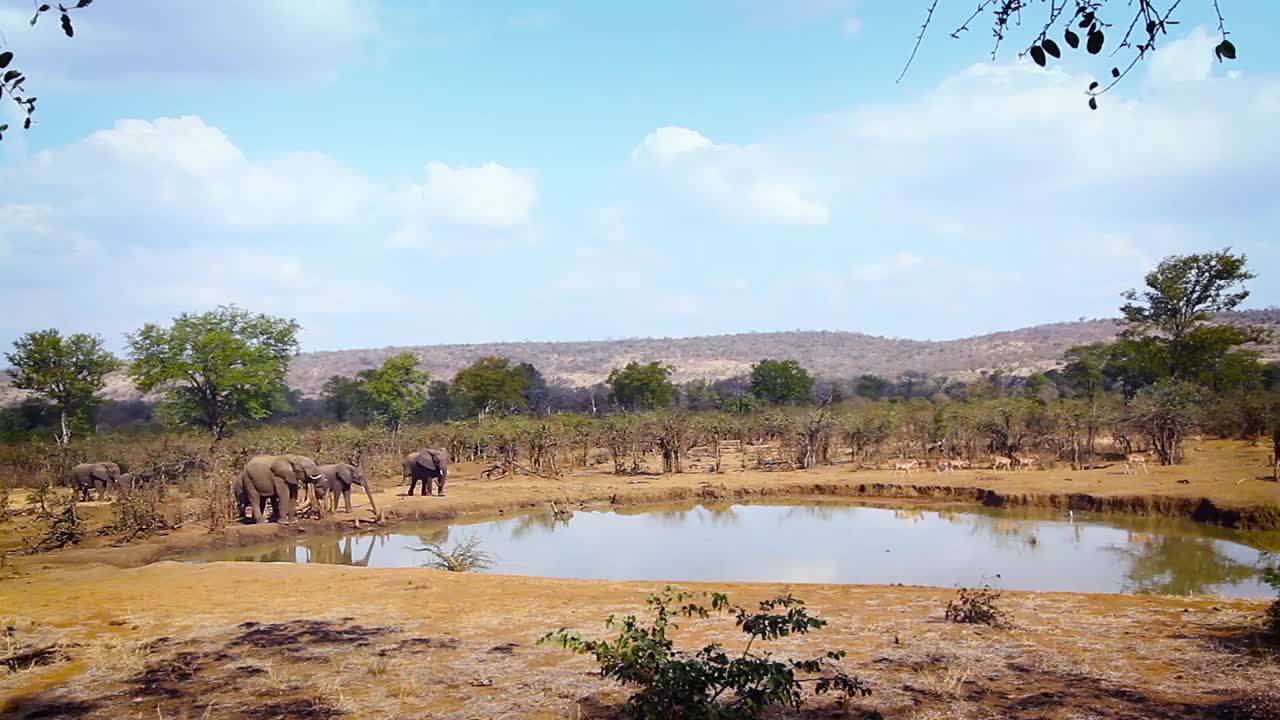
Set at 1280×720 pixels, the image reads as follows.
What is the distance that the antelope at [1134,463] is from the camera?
23158 mm

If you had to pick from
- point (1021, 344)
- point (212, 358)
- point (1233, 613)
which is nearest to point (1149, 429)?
Answer: point (1233, 613)

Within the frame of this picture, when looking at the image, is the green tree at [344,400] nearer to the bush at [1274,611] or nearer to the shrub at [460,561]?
the shrub at [460,561]

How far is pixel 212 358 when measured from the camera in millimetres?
34906

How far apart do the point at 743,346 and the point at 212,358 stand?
7714cm

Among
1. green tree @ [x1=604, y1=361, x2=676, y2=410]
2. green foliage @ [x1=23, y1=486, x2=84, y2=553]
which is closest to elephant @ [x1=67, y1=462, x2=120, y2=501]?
Answer: green foliage @ [x1=23, y1=486, x2=84, y2=553]

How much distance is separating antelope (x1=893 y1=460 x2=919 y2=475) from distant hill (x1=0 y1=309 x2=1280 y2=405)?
45.2 metres

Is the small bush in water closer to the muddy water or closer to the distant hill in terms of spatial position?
the muddy water

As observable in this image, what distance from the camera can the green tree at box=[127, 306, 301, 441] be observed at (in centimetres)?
3484

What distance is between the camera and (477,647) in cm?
840

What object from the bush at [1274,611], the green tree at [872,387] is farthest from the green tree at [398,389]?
the bush at [1274,611]

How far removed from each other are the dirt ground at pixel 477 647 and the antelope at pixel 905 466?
631 inches

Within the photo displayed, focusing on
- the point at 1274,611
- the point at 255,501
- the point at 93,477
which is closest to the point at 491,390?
the point at 93,477

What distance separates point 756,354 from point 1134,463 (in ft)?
248

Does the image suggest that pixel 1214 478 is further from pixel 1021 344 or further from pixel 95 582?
pixel 1021 344
